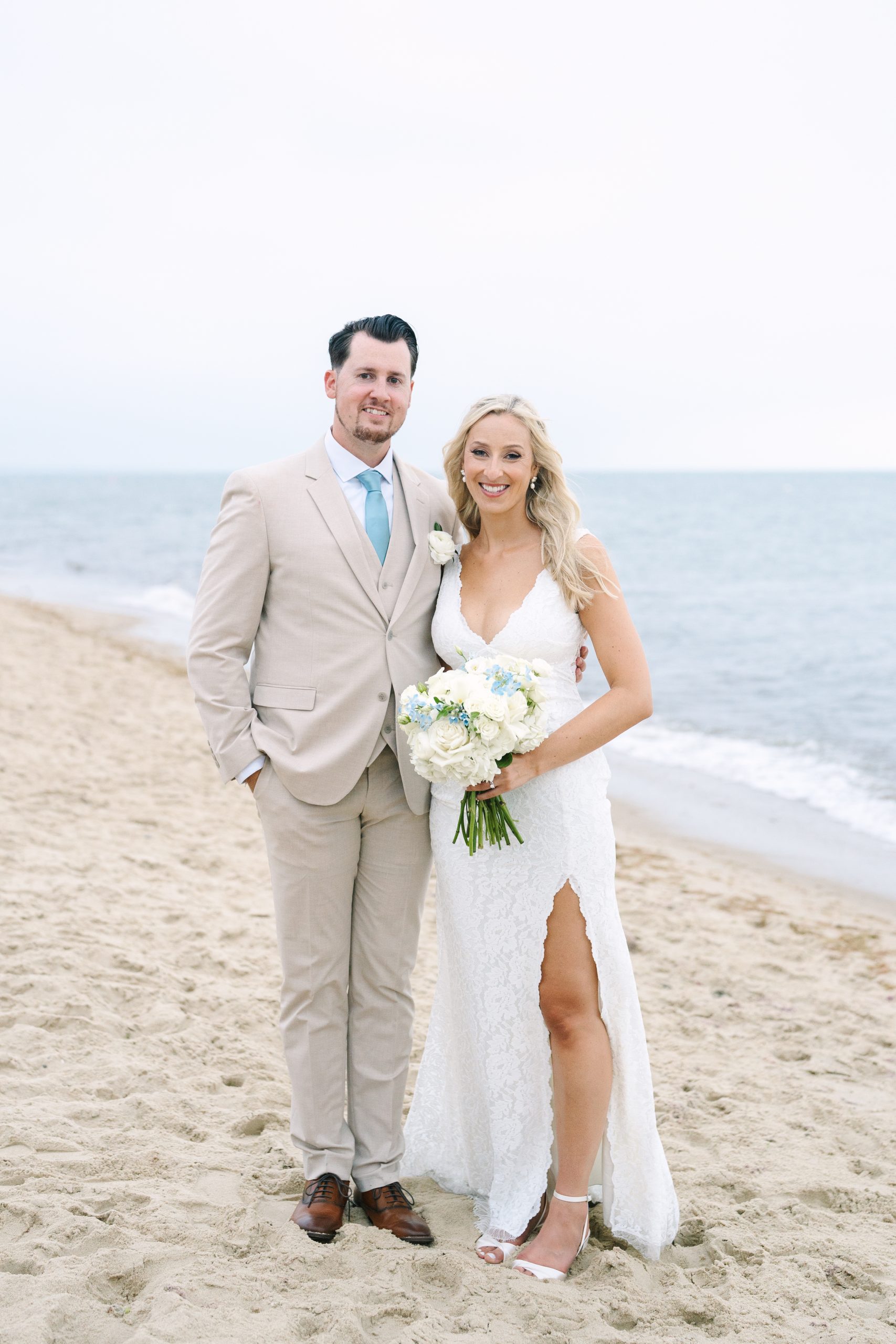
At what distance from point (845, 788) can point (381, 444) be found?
801cm

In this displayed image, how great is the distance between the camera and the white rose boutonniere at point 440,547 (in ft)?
11.1

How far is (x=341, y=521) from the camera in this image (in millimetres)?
3266

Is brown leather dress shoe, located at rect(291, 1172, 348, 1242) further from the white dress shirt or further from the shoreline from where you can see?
the shoreline

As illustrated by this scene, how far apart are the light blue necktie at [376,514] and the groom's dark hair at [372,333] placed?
35 cm

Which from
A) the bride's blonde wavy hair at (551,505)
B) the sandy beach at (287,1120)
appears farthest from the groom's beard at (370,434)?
the sandy beach at (287,1120)

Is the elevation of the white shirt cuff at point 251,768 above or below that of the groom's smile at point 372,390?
below

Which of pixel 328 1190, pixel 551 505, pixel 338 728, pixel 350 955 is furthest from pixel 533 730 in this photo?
pixel 328 1190

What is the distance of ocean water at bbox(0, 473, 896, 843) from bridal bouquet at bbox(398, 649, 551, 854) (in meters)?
0.82

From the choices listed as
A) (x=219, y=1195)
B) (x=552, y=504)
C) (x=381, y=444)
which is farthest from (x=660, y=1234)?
(x=381, y=444)

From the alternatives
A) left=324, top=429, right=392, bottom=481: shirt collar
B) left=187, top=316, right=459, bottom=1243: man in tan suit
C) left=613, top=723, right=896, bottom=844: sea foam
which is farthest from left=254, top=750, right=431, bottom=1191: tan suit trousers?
left=613, top=723, right=896, bottom=844: sea foam

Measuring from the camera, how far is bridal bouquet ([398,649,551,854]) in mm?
2943

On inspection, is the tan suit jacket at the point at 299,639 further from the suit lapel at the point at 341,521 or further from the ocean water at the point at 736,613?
the ocean water at the point at 736,613

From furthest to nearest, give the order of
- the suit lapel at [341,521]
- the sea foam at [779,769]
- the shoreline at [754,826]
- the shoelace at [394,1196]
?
the sea foam at [779,769] → the shoreline at [754,826] → the shoelace at [394,1196] → the suit lapel at [341,521]

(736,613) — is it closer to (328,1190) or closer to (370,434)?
(370,434)
